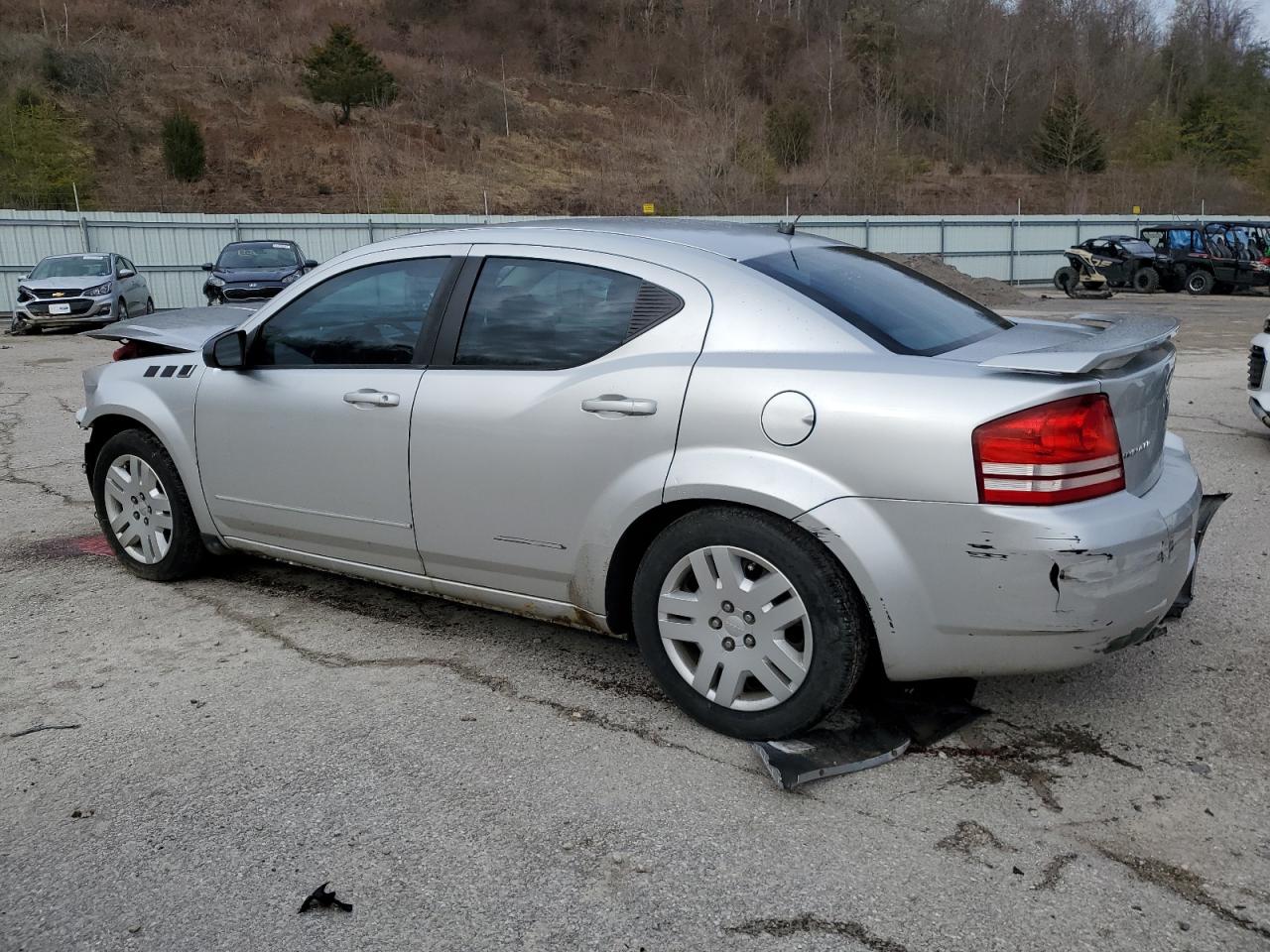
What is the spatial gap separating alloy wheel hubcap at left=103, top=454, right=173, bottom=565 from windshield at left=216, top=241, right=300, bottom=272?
1566cm

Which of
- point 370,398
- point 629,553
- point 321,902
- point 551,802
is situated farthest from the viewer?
point 370,398

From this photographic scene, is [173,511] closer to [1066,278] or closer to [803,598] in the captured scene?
[803,598]

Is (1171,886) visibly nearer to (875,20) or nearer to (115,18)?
(115,18)

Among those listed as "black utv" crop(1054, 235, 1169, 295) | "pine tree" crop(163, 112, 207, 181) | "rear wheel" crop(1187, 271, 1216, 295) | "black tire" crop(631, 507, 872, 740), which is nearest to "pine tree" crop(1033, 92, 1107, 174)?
"black utv" crop(1054, 235, 1169, 295)

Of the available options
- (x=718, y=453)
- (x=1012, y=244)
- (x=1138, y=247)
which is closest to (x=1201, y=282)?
(x=1138, y=247)

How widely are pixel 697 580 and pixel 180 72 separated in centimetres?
5389

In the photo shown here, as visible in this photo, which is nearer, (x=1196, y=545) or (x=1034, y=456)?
(x=1034, y=456)

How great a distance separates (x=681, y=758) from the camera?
3322 mm

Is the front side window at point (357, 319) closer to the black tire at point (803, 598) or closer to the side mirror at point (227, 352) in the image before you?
the side mirror at point (227, 352)

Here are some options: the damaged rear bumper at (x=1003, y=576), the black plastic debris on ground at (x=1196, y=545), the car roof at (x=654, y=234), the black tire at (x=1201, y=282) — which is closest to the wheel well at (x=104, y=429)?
the car roof at (x=654, y=234)

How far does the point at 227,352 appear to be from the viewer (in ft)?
14.7

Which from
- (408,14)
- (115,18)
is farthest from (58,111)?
(408,14)

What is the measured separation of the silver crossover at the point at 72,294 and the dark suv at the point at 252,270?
1752 millimetres

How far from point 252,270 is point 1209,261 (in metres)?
23.6
